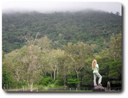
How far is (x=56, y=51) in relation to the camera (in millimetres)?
2320

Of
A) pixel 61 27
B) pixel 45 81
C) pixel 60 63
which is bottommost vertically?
pixel 45 81

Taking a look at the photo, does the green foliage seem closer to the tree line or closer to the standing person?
the tree line

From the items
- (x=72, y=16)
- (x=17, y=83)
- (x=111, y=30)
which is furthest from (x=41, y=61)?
(x=111, y=30)

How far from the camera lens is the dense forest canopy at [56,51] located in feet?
7.59

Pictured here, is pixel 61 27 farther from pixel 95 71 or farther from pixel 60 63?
pixel 95 71

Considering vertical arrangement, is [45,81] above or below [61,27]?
below

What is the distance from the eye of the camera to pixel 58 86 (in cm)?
231

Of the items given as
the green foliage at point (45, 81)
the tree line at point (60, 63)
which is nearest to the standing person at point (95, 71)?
the tree line at point (60, 63)

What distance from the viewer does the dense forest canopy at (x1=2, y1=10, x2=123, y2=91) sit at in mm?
2312

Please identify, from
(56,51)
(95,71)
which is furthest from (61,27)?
(95,71)

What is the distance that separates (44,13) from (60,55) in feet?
0.96

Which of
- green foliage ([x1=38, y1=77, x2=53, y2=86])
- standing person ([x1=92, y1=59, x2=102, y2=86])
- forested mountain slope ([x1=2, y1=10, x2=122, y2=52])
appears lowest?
green foliage ([x1=38, y1=77, x2=53, y2=86])

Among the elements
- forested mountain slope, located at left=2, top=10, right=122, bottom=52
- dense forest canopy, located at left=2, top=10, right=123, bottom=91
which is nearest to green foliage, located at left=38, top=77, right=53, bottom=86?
dense forest canopy, located at left=2, top=10, right=123, bottom=91

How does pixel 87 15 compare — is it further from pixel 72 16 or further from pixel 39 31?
pixel 39 31
